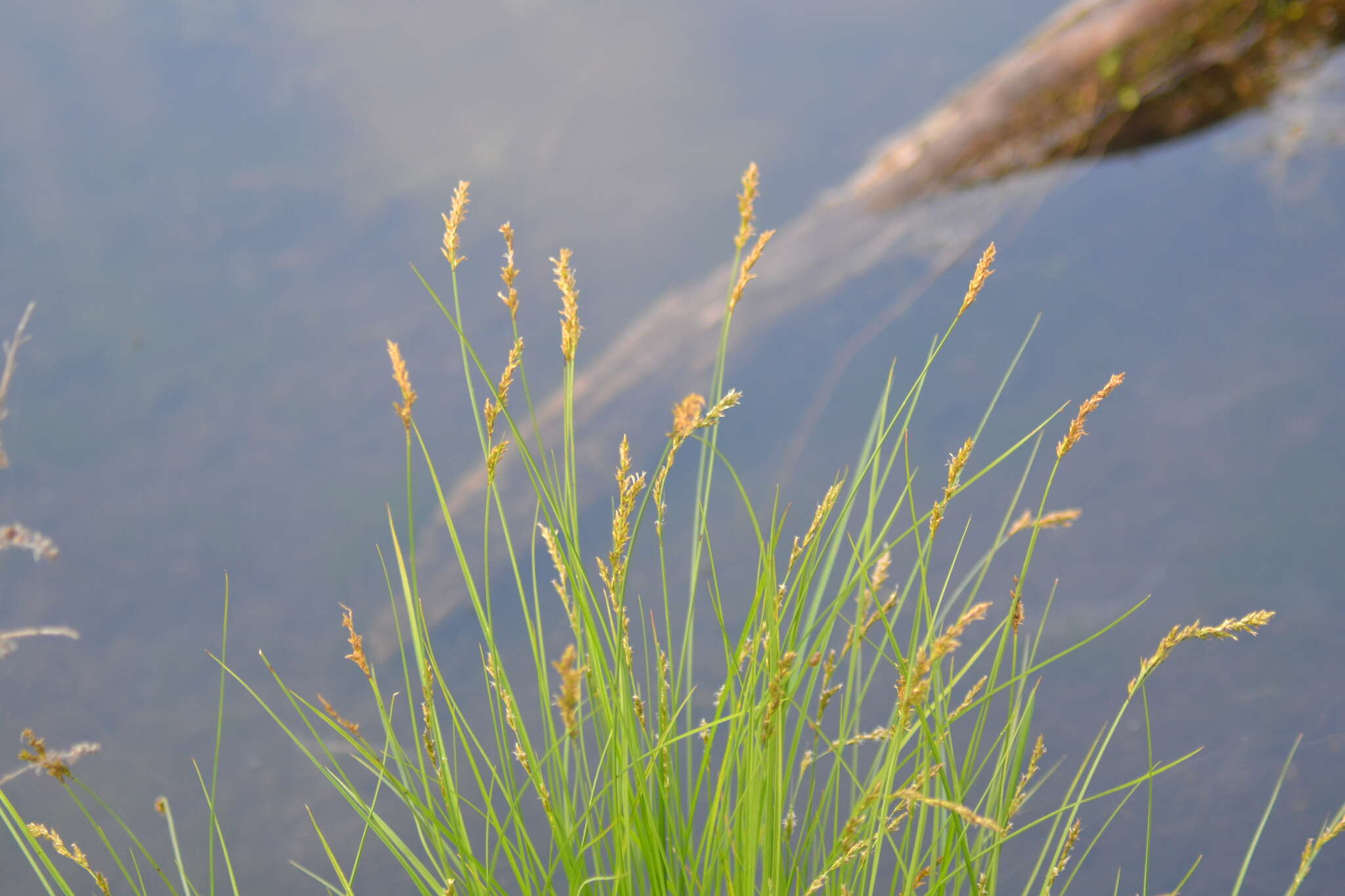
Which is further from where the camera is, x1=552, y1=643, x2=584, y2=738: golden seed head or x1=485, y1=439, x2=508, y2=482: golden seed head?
x1=485, y1=439, x2=508, y2=482: golden seed head

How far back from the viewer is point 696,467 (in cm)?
216

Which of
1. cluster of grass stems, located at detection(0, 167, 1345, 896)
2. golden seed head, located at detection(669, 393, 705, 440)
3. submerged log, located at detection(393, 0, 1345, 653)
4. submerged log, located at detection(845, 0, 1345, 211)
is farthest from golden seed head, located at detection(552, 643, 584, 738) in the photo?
submerged log, located at detection(845, 0, 1345, 211)

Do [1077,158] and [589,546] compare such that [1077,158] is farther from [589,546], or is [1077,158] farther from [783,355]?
[589,546]

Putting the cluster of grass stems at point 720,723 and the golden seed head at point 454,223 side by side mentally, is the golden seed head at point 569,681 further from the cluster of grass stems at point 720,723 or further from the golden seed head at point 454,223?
the golden seed head at point 454,223

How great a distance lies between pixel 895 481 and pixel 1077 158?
109 cm

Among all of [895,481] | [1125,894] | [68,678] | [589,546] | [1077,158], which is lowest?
[1125,894]

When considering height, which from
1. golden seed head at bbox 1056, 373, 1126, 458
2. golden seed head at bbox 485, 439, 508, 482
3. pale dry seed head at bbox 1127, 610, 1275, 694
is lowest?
pale dry seed head at bbox 1127, 610, 1275, 694

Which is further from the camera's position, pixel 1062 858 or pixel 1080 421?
pixel 1062 858

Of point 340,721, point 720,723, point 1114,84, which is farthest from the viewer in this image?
point 1114,84

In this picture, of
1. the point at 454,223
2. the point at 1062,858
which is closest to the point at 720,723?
the point at 1062,858

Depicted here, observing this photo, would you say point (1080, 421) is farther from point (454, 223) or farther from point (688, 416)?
point (454, 223)

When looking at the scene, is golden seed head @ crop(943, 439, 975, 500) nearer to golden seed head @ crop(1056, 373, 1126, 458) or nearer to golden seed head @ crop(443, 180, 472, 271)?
golden seed head @ crop(1056, 373, 1126, 458)

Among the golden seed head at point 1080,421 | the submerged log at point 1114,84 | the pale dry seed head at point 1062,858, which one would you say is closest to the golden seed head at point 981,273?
the golden seed head at point 1080,421

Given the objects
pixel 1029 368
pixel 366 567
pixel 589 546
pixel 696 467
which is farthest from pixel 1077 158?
pixel 366 567
